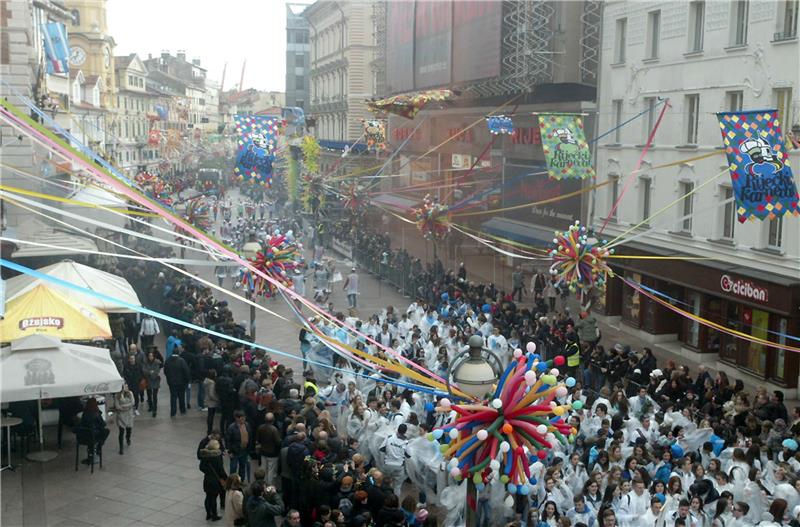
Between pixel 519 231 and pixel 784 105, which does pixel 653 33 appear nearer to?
pixel 784 105

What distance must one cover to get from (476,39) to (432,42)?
6.85m

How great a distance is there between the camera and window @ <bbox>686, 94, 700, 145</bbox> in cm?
2406

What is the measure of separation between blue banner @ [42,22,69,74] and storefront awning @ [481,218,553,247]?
67.6 ft

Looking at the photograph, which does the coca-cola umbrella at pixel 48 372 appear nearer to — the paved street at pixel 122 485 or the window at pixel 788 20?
the paved street at pixel 122 485

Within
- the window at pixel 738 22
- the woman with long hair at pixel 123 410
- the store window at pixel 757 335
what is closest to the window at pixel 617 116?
the window at pixel 738 22

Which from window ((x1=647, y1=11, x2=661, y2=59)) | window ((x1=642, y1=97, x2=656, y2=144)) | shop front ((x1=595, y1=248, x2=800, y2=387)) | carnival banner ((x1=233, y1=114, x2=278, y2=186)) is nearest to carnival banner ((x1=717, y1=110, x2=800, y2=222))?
shop front ((x1=595, y1=248, x2=800, y2=387))

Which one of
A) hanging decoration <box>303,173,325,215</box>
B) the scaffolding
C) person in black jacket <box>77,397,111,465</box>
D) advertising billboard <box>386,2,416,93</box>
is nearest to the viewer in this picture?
person in black jacket <box>77,397,111,465</box>

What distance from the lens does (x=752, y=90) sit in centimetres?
2153

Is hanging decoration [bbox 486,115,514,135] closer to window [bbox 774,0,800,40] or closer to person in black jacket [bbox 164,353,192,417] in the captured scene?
window [bbox 774,0,800,40]

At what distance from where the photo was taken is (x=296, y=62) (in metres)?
97.2

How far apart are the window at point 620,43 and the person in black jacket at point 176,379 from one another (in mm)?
17351

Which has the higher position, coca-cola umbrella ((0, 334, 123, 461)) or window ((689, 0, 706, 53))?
window ((689, 0, 706, 53))

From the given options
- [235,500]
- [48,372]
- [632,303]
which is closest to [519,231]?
[632,303]

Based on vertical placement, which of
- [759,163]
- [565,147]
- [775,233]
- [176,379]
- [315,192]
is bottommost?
[176,379]
